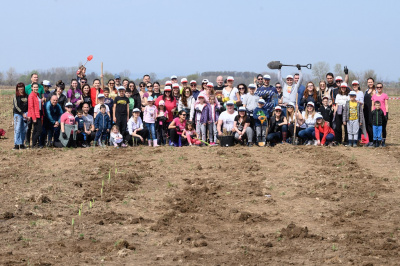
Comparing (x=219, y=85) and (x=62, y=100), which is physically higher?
(x=219, y=85)

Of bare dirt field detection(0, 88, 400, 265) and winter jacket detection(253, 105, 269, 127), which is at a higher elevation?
winter jacket detection(253, 105, 269, 127)

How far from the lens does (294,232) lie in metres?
8.77

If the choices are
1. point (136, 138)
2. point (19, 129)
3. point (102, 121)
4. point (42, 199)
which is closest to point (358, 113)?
point (136, 138)

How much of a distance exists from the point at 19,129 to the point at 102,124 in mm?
2229

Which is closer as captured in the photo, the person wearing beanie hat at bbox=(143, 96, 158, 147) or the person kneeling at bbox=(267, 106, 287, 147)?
the person kneeling at bbox=(267, 106, 287, 147)

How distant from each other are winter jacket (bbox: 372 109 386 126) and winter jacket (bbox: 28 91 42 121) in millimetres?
9065

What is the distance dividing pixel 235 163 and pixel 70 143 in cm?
516

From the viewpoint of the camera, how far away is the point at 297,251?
7.97 metres

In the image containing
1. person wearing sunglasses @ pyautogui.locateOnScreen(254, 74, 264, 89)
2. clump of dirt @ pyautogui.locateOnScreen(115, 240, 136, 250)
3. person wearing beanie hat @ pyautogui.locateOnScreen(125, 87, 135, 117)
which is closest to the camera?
clump of dirt @ pyautogui.locateOnScreen(115, 240, 136, 250)

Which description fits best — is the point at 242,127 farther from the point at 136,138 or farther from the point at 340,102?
the point at 136,138

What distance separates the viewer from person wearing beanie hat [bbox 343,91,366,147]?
16281 millimetres

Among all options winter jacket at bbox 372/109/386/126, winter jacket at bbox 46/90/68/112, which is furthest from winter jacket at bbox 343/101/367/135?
winter jacket at bbox 46/90/68/112

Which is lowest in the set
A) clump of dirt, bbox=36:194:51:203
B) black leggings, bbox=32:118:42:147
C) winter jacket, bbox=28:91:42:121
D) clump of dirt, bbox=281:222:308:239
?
clump of dirt, bbox=281:222:308:239

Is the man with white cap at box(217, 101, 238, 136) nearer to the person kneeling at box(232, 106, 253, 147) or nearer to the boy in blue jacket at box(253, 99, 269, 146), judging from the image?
the person kneeling at box(232, 106, 253, 147)
